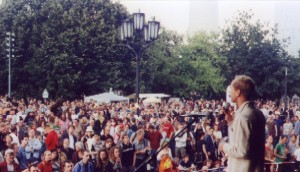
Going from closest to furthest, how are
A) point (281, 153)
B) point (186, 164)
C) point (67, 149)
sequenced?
point (67, 149) < point (186, 164) < point (281, 153)

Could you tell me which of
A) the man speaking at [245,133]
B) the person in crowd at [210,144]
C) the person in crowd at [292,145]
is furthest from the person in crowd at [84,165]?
the person in crowd at [292,145]

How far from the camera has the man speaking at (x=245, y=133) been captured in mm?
4457

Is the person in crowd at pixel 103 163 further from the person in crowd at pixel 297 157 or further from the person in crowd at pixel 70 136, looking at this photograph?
the person in crowd at pixel 297 157

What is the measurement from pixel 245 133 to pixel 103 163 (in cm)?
876

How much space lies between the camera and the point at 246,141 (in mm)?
4449

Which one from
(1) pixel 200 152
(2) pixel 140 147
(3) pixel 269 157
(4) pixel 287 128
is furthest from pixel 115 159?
(4) pixel 287 128

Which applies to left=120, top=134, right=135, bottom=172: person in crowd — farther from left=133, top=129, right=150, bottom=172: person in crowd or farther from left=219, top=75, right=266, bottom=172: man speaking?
left=219, top=75, right=266, bottom=172: man speaking

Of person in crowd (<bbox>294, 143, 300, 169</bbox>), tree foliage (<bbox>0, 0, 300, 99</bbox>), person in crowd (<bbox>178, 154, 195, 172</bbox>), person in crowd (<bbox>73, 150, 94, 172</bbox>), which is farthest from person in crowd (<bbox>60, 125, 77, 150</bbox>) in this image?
tree foliage (<bbox>0, 0, 300, 99</bbox>)

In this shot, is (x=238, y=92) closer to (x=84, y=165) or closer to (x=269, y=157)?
(x=84, y=165)

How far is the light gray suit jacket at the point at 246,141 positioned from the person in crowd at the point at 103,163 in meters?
8.48

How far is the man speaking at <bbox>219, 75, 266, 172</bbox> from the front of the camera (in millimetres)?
4457

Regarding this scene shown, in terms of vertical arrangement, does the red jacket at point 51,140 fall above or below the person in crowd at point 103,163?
above

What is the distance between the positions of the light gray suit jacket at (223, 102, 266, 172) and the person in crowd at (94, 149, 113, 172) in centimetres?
848

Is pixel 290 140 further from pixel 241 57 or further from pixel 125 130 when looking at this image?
pixel 241 57
